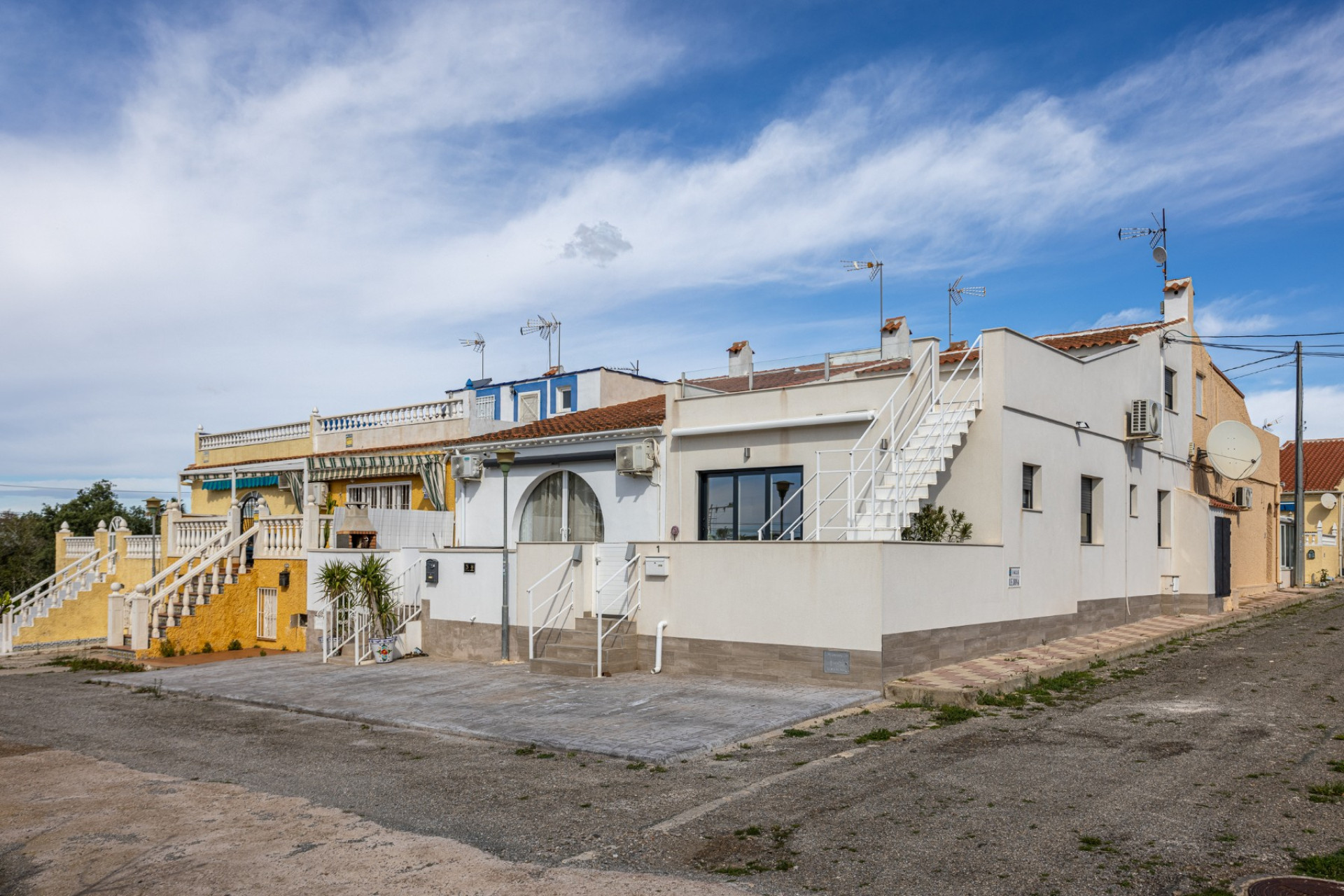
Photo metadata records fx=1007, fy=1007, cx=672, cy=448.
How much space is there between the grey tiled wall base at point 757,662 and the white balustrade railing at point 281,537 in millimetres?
10206

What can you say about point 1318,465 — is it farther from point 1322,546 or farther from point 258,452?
point 258,452

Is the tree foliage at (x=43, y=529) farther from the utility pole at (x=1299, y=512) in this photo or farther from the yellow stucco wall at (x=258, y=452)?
the utility pole at (x=1299, y=512)

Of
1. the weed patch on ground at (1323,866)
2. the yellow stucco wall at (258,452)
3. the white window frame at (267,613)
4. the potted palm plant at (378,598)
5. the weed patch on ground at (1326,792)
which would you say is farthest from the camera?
the yellow stucco wall at (258,452)

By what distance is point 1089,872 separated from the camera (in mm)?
5922

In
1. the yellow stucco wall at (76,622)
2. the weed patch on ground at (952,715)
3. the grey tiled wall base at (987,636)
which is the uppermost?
the grey tiled wall base at (987,636)

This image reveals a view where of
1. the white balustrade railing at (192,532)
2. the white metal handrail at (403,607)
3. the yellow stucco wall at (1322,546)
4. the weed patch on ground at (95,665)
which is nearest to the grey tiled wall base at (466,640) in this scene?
the white metal handrail at (403,607)

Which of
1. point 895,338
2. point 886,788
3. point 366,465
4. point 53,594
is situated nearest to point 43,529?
point 53,594

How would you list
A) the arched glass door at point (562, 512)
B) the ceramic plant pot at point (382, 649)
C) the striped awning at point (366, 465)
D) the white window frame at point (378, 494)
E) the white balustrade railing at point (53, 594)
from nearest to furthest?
the ceramic plant pot at point (382, 649)
the arched glass door at point (562, 512)
the striped awning at point (366, 465)
the white window frame at point (378, 494)
the white balustrade railing at point (53, 594)

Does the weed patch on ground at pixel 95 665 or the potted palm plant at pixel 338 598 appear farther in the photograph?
the potted palm plant at pixel 338 598

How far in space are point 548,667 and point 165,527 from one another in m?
15.6

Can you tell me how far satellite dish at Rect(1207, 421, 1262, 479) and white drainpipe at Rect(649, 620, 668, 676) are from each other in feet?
55.4

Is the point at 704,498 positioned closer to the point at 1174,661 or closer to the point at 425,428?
the point at 1174,661

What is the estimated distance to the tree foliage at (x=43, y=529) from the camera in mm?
44062

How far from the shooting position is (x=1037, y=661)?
48.3 ft
